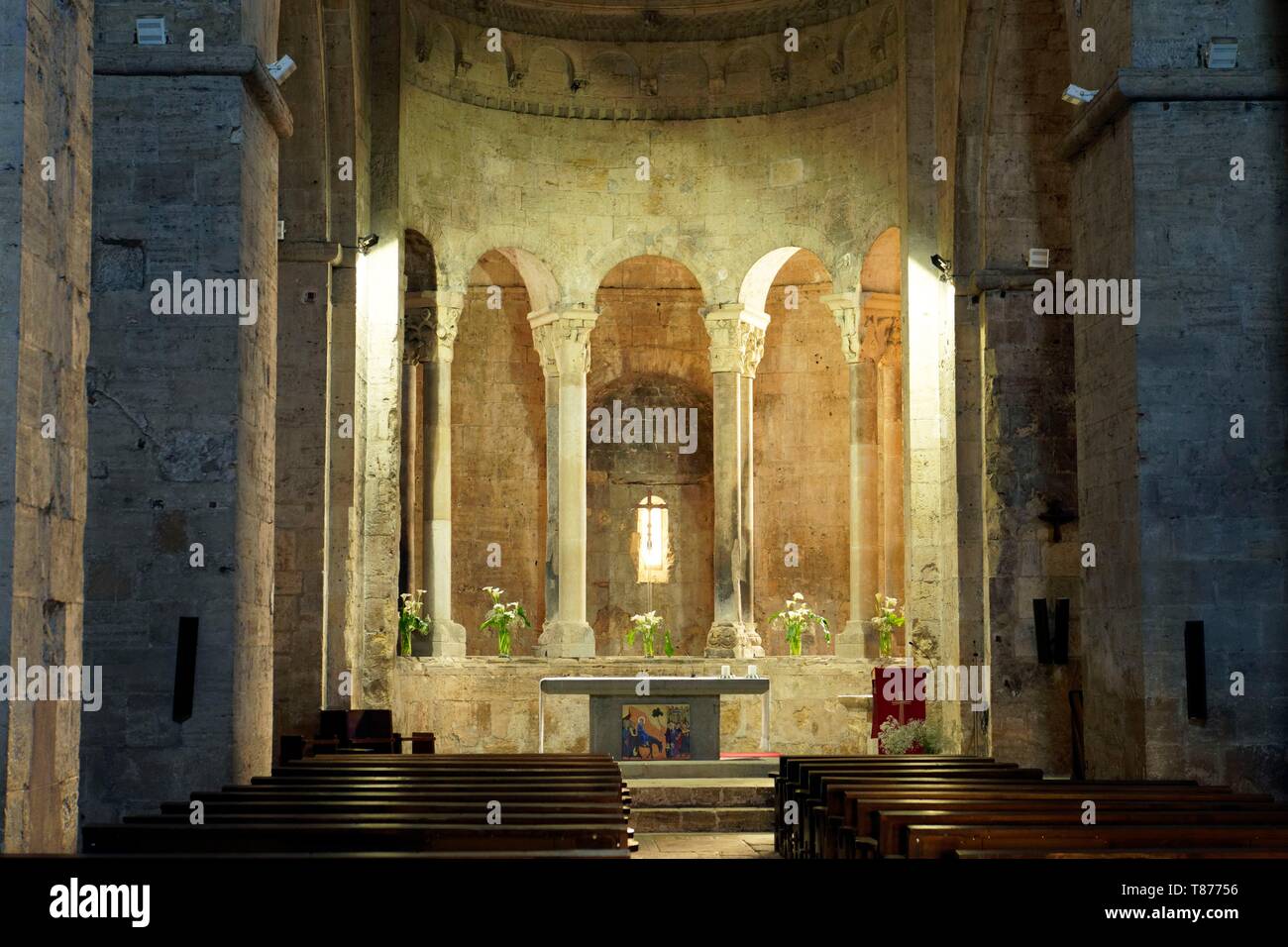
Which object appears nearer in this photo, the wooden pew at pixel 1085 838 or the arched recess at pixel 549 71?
the wooden pew at pixel 1085 838

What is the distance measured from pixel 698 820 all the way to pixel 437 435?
6.41 meters

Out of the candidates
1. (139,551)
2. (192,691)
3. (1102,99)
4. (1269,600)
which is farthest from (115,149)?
(1269,600)

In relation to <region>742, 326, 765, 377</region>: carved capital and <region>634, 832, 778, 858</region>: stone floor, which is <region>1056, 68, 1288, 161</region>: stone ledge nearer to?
<region>634, 832, 778, 858</region>: stone floor

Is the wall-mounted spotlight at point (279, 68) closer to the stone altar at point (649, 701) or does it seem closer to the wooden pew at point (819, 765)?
the wooden pew at point (819, 765)

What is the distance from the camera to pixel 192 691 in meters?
9.34

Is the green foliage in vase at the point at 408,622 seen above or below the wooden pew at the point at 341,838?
above

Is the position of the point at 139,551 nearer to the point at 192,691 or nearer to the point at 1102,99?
the point at 192,691

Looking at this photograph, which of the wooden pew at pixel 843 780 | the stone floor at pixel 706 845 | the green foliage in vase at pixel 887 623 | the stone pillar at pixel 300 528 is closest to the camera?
the wooden pew at pixel 843 780

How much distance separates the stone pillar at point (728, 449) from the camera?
19.1 m

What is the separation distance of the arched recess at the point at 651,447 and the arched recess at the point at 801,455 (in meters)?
0.85

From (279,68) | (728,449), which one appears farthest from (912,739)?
(279,68)

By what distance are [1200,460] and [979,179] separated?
5635 mm

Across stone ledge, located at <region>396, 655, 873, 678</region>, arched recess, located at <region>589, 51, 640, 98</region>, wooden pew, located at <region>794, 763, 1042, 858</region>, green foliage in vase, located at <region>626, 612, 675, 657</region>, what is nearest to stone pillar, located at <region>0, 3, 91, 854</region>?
wooden pew, located at <region>794, 763, 1042, 858</region>

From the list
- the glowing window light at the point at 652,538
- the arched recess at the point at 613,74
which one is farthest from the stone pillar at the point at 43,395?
the glowing window light at the point at 652,538
